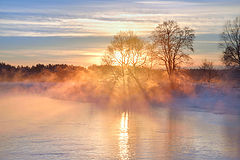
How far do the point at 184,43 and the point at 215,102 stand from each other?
9486mm

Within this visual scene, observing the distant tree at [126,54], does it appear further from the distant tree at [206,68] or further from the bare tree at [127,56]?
the distant tree at [206,68]

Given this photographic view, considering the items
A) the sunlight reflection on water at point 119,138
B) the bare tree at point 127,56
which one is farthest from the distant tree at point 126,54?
the sunlight reflection on water at point 119,138

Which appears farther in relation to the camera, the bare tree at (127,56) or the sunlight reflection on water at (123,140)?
the bare tree at (127,56)

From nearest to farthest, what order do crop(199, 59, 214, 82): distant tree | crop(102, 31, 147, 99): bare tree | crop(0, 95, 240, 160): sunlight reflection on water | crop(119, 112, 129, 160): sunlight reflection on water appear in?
crop(119, 112, 129, 160): sunlight reflection on water, crop(0, 95, 240, 160): sunlight reflection on water, crop(102, 31, 147, 99): bare tree, crop(199, 59, 214, 82): distant tree

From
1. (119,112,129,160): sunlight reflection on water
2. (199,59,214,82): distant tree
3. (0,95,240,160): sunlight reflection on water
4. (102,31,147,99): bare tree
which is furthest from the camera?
(199,59,214,82): distant tree

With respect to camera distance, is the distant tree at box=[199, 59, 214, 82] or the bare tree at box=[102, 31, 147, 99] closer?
the bare tree at box=[102, 31, 147, 99]

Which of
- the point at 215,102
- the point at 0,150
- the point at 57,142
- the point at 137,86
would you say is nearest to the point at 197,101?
the point at 215,102

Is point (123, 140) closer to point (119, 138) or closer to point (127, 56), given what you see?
point (119, 138)

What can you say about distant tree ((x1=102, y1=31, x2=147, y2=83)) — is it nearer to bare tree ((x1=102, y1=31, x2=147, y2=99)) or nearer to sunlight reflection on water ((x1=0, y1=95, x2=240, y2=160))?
bare tree ((x1=102, y1=31, x2=147, y2=99))

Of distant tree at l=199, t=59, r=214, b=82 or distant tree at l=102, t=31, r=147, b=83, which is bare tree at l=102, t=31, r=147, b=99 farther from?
distant tree at l=199, t=59, r=214, b=82

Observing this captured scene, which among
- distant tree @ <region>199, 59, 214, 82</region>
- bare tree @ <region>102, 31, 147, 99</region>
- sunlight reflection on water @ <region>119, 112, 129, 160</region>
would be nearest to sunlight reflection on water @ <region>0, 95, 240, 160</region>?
sunlight reflection on water @ <region>119, 112, 129, 160</region>

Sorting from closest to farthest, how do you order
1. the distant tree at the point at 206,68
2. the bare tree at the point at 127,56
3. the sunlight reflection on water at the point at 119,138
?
the sunlight reflection on water at the point at 119,138, the bare tree at the point at 127,56, the distant tree at the point at 206,68

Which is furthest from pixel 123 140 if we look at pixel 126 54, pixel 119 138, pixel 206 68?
pixel 206 68

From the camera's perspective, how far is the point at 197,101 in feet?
118
